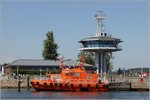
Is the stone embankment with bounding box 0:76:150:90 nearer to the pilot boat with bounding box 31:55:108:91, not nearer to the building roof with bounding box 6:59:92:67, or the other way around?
the pilot boat with bounding box 31:55:108:91

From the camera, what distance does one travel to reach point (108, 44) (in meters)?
97.5

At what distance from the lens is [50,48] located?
109 m

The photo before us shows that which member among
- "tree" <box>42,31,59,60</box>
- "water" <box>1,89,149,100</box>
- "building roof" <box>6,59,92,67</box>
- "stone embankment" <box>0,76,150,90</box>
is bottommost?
"water" <box>1,89,149,100</box>

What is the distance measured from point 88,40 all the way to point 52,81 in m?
26.8

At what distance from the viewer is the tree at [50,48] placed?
357 feet

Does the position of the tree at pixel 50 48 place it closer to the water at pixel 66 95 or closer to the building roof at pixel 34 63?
the building roof at pixel 34 63

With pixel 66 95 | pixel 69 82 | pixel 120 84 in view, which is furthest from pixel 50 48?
pixel 66 95

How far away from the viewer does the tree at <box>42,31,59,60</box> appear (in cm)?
10875

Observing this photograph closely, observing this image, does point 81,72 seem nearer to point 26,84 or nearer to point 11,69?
point 26,84

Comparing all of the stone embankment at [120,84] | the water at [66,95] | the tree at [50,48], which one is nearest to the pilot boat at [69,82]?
the water at [66,95]

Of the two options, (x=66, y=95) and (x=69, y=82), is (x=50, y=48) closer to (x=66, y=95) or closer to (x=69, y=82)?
(x=69, y=82)

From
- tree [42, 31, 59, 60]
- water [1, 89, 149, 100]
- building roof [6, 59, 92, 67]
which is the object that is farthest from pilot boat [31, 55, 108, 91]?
tree [42, 31, 59, 60]

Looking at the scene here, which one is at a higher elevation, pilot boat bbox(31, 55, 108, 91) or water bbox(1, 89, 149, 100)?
pilot boat bbox(31, 55, 108, 91)

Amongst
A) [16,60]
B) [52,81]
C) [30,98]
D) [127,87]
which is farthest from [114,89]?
[16,60]
